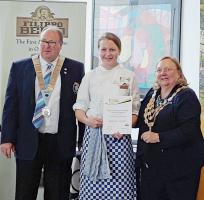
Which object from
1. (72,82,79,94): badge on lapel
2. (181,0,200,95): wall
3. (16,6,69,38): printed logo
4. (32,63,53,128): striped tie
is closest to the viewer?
(32,63,53,128): striped tie

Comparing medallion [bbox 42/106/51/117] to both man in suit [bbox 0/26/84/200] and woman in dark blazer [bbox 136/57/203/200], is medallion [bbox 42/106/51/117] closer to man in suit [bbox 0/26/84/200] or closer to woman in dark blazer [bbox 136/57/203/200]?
man in suit [bbox 0/26/84/200]

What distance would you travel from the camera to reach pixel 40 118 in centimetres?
252

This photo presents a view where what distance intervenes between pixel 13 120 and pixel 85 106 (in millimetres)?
530

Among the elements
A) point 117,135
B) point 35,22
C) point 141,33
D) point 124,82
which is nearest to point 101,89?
point 124,82

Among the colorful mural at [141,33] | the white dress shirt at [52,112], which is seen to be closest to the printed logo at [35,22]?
the colorful mural at [141,33]

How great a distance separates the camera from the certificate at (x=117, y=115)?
2.39 m

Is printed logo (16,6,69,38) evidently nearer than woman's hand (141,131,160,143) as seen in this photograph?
No

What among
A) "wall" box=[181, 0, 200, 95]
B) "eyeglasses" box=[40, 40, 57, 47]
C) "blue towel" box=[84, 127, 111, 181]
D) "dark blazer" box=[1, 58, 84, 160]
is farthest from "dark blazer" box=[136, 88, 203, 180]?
"wall" box=[181, 0, 200, 95]

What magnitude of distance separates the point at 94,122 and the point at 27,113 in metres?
0.51

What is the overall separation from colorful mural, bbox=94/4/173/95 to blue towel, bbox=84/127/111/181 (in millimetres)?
1536

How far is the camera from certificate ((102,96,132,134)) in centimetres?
239

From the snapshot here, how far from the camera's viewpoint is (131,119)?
7.95 ft

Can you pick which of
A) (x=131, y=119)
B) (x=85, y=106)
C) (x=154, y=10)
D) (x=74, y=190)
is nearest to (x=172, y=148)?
(x=131, y=119)

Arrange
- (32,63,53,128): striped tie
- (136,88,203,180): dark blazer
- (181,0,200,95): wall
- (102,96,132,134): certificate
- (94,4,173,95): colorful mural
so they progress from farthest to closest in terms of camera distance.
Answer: (94,4,173,95): colorful mural → (181,0,200,95): wall → (32,63,53,128): striped tie → (102,96,132,134): certificate → (136,88,203,180): dark blazer
